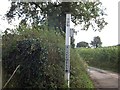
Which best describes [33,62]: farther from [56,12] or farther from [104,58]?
[104,58]

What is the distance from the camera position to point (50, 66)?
10.4 m

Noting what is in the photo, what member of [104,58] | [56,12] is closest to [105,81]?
[56,12]

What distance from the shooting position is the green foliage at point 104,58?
84.6ft

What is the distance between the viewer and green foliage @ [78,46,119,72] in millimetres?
25788

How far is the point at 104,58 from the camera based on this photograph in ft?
93.1

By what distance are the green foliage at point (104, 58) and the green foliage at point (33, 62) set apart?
506 inches

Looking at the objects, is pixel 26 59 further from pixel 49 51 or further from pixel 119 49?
pixel 119 49

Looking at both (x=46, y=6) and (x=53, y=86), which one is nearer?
(x=53, y=86)

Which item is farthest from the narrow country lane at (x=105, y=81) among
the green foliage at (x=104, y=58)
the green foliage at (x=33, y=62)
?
the green foliage at (x=104, y=58)

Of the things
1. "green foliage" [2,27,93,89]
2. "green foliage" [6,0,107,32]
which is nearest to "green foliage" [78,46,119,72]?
"green foliage" [6,0,107,32]

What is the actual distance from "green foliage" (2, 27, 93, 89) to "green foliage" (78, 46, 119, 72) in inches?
506

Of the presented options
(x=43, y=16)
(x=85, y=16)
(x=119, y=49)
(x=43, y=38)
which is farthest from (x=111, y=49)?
(x=43, y=38)

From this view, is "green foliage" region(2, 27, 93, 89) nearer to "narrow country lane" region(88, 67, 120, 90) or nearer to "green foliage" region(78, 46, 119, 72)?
"narrow country lane" region(88, 67, 120, 90)

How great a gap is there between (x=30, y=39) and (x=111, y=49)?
1753cm
